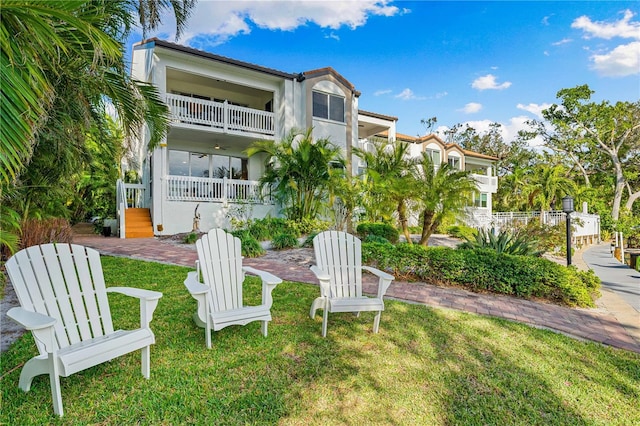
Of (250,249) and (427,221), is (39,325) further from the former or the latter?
(427,221)

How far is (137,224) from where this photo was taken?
41.1 feet

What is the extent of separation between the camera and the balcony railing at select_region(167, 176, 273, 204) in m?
12.8

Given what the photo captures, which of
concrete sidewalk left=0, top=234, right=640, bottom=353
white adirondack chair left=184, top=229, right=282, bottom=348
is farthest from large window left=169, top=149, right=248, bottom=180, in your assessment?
white adirondack chair left=184, top=229, right=282, bottom=348

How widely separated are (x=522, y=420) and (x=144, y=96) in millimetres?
6374

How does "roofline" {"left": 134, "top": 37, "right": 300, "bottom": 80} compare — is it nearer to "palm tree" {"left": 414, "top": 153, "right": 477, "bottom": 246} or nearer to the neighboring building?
the neighboring building

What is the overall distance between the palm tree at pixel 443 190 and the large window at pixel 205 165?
1070 centimetres

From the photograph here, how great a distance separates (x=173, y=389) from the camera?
258cm

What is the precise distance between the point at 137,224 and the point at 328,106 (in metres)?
10.1

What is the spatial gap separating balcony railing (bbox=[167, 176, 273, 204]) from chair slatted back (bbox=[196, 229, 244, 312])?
9.90 meters

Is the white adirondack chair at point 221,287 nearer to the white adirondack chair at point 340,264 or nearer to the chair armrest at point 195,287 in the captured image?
the chair armrest at point 195,287

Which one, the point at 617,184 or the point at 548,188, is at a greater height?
the point at 617,184

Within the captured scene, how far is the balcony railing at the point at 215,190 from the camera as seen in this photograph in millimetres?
12797

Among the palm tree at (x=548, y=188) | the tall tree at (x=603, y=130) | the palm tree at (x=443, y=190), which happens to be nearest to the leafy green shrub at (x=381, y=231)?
the palm tree at (x=443, y=190)

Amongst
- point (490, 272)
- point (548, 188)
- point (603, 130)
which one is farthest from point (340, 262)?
point (603, 130)
